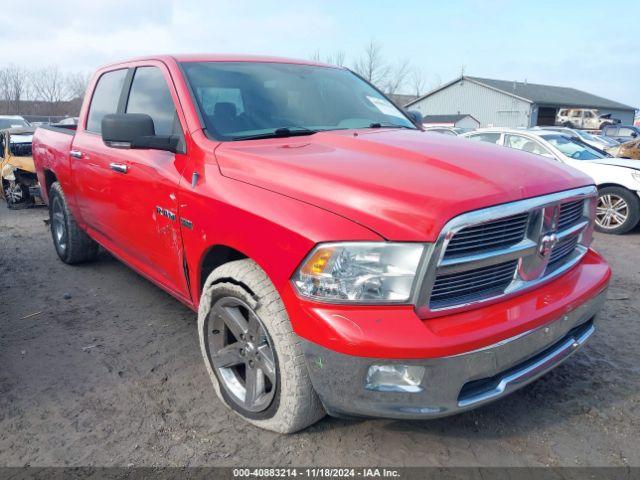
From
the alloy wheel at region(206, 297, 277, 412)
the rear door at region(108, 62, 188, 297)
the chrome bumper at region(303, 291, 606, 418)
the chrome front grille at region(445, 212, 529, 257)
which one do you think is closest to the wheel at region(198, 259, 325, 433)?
the alloy wheel at region(206, 297, 277, 412)

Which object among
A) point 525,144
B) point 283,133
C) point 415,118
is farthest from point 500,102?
point 283,133

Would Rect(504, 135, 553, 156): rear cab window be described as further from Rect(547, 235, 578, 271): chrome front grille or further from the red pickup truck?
Rect(547, 235, 578, 271): chrome front grille

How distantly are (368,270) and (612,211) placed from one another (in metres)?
6.65

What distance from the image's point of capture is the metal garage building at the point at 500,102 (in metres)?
44.3

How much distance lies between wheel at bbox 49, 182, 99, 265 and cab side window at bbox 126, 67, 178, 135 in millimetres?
1784

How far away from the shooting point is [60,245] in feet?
17.6

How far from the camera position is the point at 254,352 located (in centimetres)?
242

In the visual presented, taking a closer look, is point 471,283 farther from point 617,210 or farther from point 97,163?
point 617,210

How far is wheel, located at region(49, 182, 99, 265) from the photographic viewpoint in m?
4.93

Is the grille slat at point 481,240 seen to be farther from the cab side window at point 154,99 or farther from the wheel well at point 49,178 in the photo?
the wheel well at point 49,178

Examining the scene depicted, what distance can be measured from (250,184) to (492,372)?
1333mm

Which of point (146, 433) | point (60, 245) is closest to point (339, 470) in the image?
point (146, 433)

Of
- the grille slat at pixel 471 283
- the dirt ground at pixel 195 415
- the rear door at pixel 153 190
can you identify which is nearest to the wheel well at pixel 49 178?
the dirt ground at pixel 195 415

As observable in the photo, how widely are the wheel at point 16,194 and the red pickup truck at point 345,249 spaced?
25.6 feet
